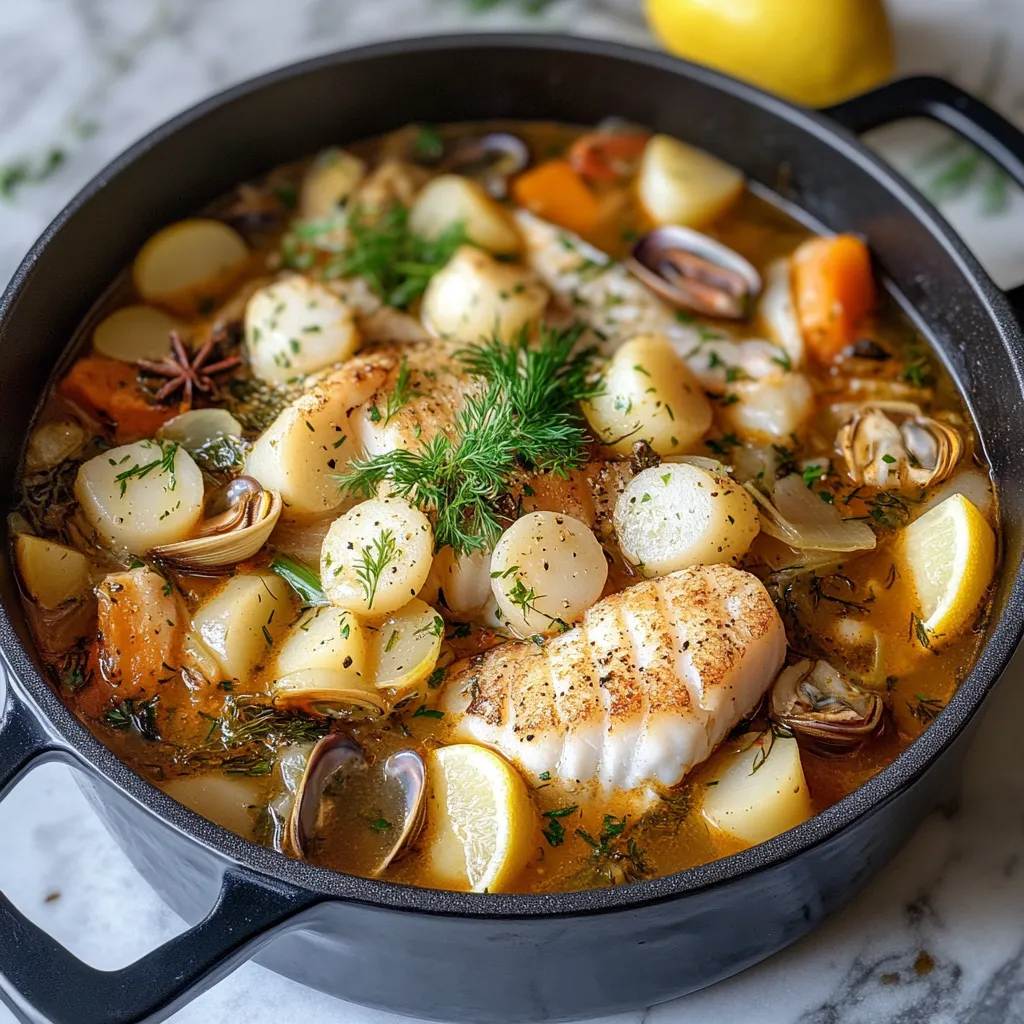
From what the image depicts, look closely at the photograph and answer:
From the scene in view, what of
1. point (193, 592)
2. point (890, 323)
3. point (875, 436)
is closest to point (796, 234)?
point (890, 323)

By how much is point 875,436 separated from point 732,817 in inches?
35.4

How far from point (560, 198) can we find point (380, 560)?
1.28 metres

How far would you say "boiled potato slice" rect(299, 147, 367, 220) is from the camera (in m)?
3.11

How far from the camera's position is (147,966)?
1.79 metres

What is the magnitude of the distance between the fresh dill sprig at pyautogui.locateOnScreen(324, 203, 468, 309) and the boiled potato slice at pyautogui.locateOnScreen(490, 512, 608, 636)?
2.72 feet

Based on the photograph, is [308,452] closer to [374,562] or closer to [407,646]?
[374,562]

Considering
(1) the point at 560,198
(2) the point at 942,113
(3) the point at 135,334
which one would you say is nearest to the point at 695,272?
(1) the point at 560,198

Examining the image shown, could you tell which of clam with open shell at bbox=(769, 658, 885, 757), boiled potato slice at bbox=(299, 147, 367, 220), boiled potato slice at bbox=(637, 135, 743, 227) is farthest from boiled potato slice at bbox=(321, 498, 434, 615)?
boiled potato slice at bbox=(637, 135, 743, 227)

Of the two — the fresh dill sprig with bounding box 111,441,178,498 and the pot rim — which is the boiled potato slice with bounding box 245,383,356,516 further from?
the pot rim

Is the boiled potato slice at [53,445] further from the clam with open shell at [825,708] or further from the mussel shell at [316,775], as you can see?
the clam with open shell at [825,708]

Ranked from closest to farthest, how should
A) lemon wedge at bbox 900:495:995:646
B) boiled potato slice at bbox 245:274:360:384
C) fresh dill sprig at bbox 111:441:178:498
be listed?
lemon wedge at bbox 900:495:995:646 < fresh dill sprig at bbox 111:441:178:498 < boiled potato slice at bbox 245:274:360:384

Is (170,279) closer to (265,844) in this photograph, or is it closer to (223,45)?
(223,45)

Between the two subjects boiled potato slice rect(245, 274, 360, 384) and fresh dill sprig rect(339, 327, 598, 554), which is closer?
fresh dill sprig rect(339, 327, 598, 554)

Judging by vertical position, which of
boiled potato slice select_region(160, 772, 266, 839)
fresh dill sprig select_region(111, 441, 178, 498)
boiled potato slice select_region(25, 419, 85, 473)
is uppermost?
fresh dill sprig select_region(111, 441, 178, 498)
